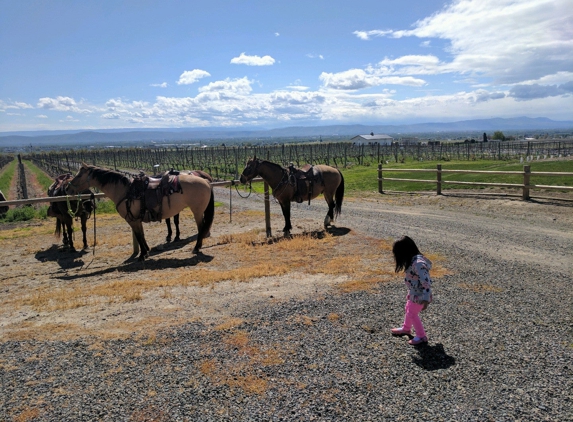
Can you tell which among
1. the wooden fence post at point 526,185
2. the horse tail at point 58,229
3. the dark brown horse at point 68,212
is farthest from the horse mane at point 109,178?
the wooden fence post at point 526,185

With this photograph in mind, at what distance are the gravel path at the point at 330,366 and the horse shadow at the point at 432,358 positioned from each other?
0.01 metres

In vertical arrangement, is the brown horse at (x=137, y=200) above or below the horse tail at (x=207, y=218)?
above

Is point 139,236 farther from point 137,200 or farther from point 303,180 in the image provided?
point 303,180

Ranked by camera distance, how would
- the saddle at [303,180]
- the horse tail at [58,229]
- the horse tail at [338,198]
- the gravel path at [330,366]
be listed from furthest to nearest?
the horse tail at [338,198]
the saddle at [303,180]
the horse tail at [58,229]
the gravel path at [330,366]

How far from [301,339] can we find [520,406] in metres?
1.89

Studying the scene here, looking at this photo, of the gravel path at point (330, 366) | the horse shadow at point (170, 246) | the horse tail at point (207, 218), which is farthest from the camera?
the horse shadow at point (170, 246)

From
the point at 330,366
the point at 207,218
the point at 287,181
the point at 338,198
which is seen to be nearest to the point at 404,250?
the point at 330,366

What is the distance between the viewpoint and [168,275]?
6.57m

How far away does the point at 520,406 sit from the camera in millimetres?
2982

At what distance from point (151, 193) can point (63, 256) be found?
251 centimetres

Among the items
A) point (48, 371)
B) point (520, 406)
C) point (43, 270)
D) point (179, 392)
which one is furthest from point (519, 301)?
point (43, 270)

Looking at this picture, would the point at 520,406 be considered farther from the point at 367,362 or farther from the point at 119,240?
the point at 119,240

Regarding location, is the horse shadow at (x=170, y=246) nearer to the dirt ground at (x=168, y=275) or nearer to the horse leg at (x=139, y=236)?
the dirt ground at (x=168, y=275)

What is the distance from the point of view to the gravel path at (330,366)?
9.78ft
